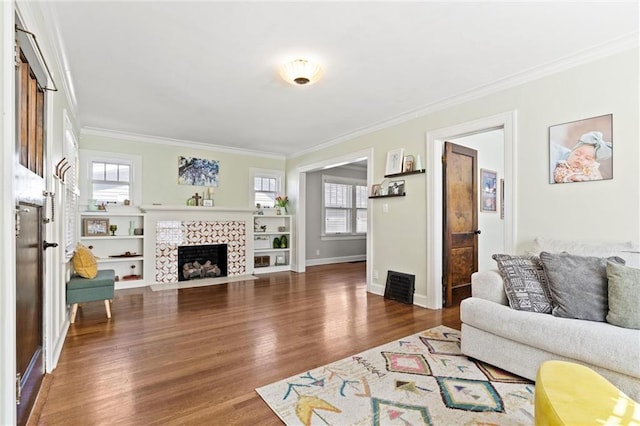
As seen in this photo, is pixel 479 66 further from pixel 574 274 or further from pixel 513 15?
pixel 574 274

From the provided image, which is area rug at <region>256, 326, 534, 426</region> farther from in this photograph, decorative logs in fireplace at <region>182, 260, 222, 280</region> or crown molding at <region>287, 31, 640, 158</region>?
decorative logs in fireplace at <region>182, 260, 222, 280</region>

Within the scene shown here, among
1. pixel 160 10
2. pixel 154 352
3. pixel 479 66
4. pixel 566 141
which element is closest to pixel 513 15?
pixel 479 66

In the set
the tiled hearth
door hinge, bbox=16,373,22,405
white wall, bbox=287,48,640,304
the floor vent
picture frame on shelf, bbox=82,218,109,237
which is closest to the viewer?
door hinge, bbox=16,373,22,405

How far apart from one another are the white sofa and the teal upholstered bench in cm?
362

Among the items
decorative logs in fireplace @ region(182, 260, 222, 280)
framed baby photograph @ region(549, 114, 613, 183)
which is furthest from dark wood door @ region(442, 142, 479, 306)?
decorative logs in fireplace @ region(182, 260, 222, 280)

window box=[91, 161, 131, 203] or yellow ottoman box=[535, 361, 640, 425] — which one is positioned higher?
window box=[91, 161, 131, 203]

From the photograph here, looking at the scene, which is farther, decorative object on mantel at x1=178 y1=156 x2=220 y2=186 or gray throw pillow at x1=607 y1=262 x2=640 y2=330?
decorative object on mantel at x1=178 y1=156 x2=220 y2=186

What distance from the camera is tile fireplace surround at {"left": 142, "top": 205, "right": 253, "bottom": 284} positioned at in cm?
541

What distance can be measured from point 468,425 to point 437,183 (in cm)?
280

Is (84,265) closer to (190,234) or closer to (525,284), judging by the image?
(190,234)

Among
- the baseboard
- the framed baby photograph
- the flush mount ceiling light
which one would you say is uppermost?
the flush mount ceiling light

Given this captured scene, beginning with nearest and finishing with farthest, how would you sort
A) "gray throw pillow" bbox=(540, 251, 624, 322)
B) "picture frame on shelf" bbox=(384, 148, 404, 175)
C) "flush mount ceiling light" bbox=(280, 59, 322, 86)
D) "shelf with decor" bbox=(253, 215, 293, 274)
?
"gray throw pillow" bbox=(540, 251, 624, 322) < "flush mount ceiling light" bbox=(280, 59, 322, 86) < "picture frame on shelf" bbox=(384, 148, 404, 175) < "shelf with decor" bbox=(253, 215, 293, 274)

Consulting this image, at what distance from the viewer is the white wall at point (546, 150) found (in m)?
2.53

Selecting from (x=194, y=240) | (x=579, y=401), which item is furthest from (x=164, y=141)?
(x=579, y=401)
